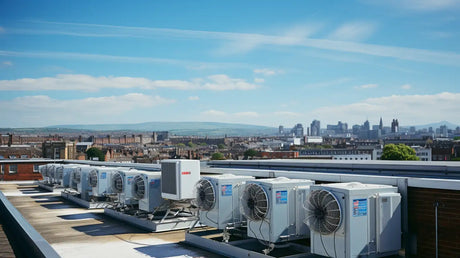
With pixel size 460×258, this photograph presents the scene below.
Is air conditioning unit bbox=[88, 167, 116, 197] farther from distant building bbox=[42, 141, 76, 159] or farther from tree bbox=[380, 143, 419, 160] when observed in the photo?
tree bbox=[380, 143, 419, 160]

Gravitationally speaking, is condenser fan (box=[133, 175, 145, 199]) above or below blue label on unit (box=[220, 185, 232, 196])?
below

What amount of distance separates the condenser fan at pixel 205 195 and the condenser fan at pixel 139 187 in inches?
170

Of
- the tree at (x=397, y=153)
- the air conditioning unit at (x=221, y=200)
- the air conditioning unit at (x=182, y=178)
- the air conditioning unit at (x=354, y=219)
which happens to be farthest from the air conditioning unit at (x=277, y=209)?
the tree at (x=397, y=153)

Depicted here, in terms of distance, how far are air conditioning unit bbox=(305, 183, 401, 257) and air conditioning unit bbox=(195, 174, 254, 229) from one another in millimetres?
3616

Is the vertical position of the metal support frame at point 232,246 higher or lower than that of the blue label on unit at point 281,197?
lower

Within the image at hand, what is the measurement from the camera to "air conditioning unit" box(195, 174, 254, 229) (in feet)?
42.9

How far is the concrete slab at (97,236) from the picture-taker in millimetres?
13281

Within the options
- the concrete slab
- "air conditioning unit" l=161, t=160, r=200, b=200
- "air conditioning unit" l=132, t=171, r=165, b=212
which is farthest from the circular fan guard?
"air conditioning unit" l=161, t=160, r=200, b=200

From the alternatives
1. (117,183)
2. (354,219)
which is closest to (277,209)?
(354,219)

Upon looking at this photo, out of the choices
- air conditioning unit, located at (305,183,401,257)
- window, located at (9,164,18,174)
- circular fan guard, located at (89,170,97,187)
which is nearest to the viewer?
air conditioning unit, located at (305,183,401,257)

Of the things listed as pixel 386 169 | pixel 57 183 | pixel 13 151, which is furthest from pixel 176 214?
pixel 13 151

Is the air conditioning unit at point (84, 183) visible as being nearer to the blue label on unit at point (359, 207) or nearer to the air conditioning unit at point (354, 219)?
the air conditioning unit at point (354, 219)

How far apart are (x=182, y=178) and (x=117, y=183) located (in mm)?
5519

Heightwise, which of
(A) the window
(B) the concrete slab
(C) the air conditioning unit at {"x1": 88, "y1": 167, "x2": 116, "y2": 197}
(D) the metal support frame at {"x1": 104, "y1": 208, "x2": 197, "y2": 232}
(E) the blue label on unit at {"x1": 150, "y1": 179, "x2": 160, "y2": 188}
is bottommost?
(B) the concrete slab
